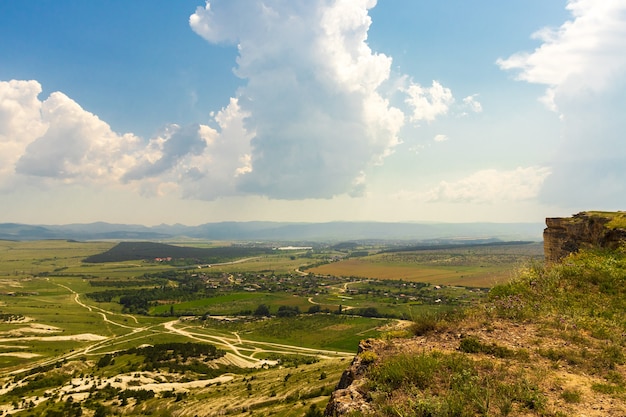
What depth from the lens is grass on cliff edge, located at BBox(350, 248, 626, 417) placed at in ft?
27.9

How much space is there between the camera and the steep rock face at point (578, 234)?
22.0 m

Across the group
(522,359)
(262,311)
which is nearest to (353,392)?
(522,359)

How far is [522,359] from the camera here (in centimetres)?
1081

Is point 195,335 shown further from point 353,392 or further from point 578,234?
point 353,392

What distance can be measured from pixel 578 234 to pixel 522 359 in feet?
70.2

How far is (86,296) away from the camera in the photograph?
15462 cm

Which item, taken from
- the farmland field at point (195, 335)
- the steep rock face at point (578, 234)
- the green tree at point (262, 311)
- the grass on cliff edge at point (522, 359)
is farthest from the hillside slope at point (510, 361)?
the green tree at point (262, 311)

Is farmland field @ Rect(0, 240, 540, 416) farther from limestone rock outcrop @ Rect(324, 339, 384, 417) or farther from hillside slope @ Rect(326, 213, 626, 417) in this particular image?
hillside slope @ Rect(326, 213, 626, 417)

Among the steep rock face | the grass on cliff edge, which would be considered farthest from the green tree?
the grass on cliff edge

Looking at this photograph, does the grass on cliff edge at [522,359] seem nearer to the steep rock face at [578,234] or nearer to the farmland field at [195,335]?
the farmland field at [195,335]

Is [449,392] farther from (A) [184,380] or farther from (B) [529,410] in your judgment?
(A) [184,380]

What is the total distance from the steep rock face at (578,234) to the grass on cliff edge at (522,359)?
20.4ft

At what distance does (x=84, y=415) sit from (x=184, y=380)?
16.4 meters

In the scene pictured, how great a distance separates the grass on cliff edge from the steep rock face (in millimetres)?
6232
